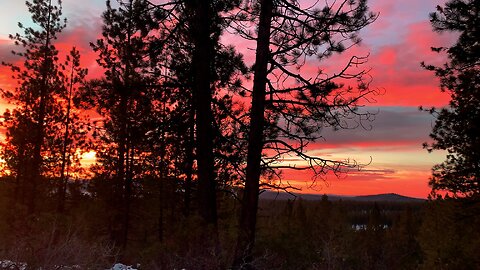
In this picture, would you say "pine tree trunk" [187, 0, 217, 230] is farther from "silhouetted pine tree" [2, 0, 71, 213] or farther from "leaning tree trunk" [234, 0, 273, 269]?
"silhouetted pine tree" [2, 0, 71, 213]

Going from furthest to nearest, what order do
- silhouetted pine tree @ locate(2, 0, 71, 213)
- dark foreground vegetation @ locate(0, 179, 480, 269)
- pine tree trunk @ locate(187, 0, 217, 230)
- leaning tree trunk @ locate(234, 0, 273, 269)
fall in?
1. silhouetted pine tree @ locate(2, 0, 71, 213)
2. pine tree trunk @ locate(187, 0, 217, 230)
3. leaning tree trunk @ locate(234, 0, 273, 269)
4. dark foreground vegetation @ locate(0, 179, 480, 269)

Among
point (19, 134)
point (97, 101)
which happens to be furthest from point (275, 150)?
point (19, 134)

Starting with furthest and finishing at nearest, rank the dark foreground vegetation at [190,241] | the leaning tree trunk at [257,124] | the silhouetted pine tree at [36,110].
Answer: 1. the silhouetted pine tree at [36,110]
2. the leaning tree trunk at [257,124]
3. the dark foreground vegetation at [190,241]

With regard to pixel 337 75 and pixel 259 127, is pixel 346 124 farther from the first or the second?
pixel 259 127

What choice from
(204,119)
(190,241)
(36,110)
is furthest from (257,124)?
(36,110)

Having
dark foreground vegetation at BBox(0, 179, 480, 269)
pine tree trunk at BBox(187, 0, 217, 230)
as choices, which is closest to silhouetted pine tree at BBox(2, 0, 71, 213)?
dark foreground vegetation at BBox(0, 179, 480, 269)

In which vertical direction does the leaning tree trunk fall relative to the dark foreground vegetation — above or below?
above

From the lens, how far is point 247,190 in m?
9.95

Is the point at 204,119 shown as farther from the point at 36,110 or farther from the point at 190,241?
the point at 36,110

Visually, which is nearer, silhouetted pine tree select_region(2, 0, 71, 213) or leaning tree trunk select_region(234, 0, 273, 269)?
leaning tree trunk select_region(234, 0, 273, 269)

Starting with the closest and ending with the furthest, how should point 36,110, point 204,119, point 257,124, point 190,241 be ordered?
1. point 190,241
2. point 257,124
3. point 204,119
4. point 36,110

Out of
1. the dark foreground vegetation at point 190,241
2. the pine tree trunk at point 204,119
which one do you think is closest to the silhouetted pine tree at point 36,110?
the dark foreground vegetation at point 190,241

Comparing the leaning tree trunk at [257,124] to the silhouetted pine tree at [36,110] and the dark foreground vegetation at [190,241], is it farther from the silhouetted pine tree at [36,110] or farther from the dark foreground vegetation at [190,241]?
the silhouetted pine tree at [36,110]

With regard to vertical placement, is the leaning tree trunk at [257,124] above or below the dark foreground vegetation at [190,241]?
above
